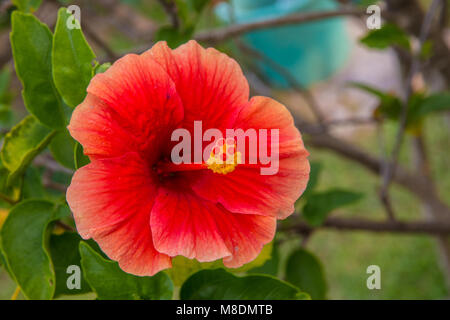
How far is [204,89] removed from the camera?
2.40 ft

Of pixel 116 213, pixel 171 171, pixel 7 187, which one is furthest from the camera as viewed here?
pixel 7 187

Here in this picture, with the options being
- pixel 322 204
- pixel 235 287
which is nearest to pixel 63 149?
pixel 235 287

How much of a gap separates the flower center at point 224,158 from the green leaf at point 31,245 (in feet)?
0.94

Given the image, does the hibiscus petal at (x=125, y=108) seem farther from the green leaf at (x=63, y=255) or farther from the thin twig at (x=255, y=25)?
the thin twig at (x=255, y=25)

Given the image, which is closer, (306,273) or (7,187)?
(7,187)

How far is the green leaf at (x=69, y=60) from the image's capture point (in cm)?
74

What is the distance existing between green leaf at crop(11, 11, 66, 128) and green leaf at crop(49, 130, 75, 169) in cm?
8

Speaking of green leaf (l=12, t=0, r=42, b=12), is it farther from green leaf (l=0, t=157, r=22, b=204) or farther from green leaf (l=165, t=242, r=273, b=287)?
green leaf (l=165, t=242, r=273, b=287)

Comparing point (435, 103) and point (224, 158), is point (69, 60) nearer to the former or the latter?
point (224, 158)

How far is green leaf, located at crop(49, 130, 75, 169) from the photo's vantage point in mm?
887

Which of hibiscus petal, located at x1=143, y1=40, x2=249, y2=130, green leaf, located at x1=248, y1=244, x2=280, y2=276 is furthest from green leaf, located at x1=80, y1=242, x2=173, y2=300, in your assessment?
green leaf, located at x1=248, y1=244, x2=280, y2=276

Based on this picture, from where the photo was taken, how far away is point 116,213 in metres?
0.65

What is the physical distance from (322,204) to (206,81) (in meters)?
0.66
